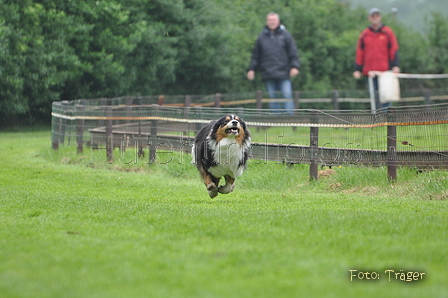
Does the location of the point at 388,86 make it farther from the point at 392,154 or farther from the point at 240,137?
the point at 240,137

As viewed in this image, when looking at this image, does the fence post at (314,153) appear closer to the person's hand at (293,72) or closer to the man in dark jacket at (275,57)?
the person's hand at (293,72)

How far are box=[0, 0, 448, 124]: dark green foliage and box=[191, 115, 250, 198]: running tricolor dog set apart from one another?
→ 14.4 metres

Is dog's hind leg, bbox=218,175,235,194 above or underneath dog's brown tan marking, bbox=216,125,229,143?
underneath

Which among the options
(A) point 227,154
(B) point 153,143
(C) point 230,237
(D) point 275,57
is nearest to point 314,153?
(A) point 227,154

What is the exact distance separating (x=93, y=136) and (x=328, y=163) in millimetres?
7500

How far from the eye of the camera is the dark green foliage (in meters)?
24.2

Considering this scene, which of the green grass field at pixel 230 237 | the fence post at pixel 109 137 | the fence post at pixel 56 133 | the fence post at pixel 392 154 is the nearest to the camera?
the green grass field at pixel 230 237

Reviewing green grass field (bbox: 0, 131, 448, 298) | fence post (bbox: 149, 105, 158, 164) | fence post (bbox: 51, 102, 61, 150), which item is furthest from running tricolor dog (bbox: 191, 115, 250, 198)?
fence post (bbox: 51, 102, 61, 150)

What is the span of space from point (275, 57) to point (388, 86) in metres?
3.87

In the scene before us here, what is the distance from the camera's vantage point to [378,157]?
12.0 m

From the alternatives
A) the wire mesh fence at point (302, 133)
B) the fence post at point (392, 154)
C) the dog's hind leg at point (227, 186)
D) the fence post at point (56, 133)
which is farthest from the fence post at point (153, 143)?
the fence post at point (392, 154)

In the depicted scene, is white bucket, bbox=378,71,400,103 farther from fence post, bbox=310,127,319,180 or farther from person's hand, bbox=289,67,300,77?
fence post, bbox=310,127,319,180

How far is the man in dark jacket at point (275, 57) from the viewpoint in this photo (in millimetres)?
22297

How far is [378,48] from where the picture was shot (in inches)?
835
